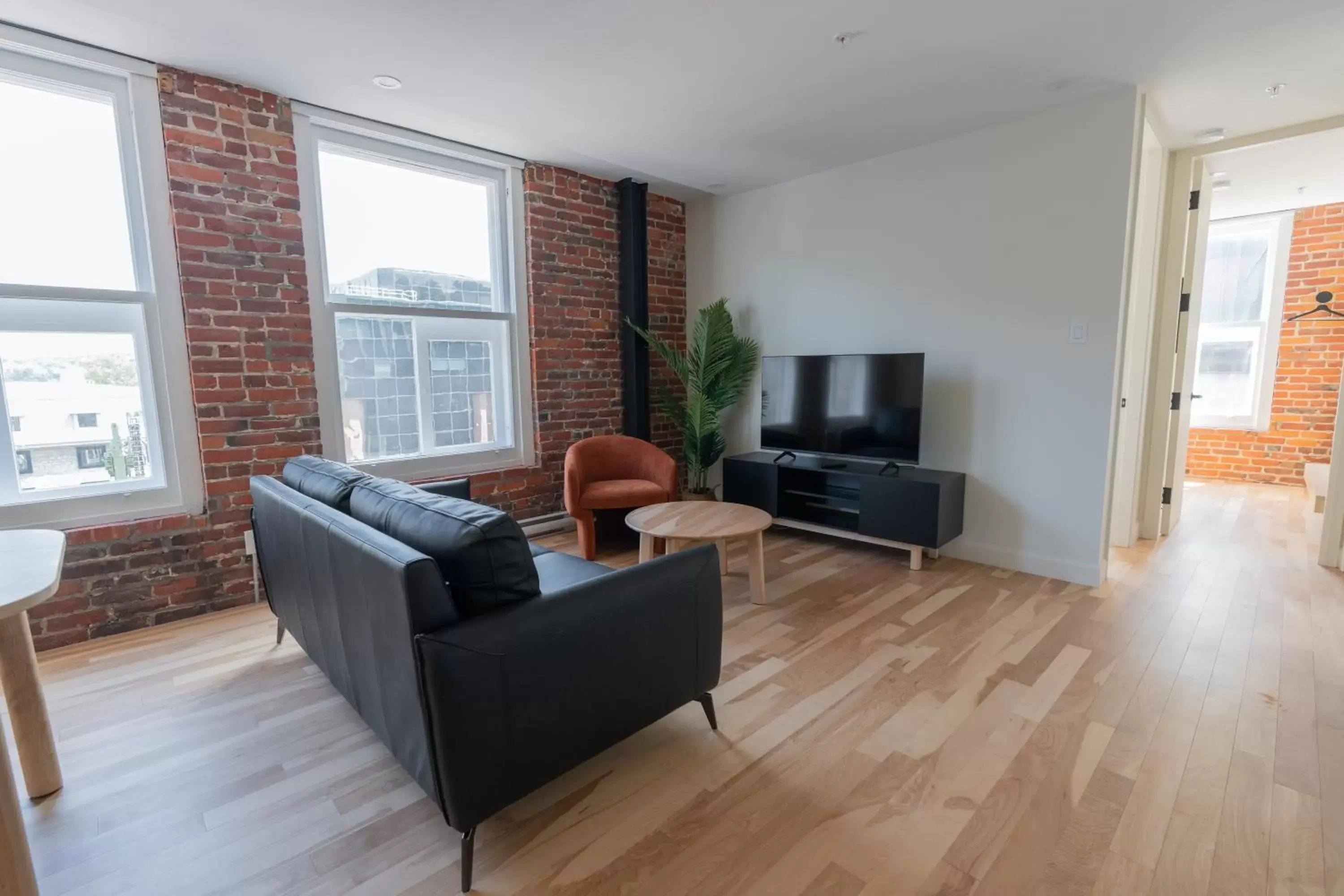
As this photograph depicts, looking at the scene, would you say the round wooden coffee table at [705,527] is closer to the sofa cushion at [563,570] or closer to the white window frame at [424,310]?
the sofa cushion at [563,570]

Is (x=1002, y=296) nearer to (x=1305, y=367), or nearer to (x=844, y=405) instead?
(x=844, y=405)

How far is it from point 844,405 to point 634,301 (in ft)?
6.03

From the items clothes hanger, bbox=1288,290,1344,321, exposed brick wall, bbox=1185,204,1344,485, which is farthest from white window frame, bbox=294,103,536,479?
clothes hanger, bbox=1288,290,1344,321

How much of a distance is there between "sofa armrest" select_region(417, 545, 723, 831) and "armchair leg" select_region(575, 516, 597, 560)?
6.37ft

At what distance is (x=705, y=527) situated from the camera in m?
2.99

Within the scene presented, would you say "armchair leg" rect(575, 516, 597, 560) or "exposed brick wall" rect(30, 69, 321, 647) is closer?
"exposed brick wall" rect(30, 69, 321, 647)

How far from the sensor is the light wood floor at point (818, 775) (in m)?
1.45

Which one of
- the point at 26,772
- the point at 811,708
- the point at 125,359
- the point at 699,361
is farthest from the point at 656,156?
the point at 26,772

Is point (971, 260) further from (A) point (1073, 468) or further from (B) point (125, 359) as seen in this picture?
(B) point (125, 359)

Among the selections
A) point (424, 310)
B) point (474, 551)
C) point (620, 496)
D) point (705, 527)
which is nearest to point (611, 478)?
point (620, 496)

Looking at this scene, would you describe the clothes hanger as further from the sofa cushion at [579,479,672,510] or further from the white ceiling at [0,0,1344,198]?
the sofa cushion at [579,479,672,510]

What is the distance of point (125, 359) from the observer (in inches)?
111

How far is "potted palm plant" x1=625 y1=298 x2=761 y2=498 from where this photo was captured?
461 cm

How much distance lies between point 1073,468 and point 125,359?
15.7ft
